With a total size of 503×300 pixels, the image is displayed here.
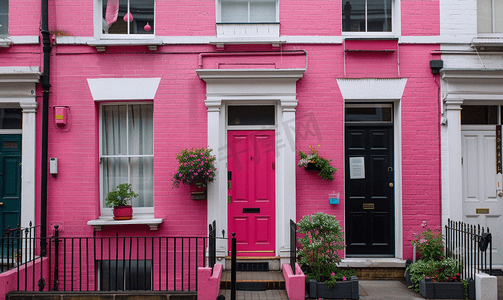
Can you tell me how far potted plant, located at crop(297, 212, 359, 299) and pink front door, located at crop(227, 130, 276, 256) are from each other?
0.93 metres

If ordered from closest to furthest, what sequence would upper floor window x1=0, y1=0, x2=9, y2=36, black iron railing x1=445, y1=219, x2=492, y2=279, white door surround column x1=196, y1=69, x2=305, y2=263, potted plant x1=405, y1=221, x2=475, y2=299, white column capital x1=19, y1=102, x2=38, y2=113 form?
black iron railing x1=445, y1=219, x2=492, y2=279 < potted plant x1=405, y1=221, x2=475, y2=299 < white door surround column x1=196, y1=69, x2=305, y2=263 < white column capital x1=19, y1=102, x2=38, y2=113 < upper floor window x1=0, y1=0, x2=9, y2=36

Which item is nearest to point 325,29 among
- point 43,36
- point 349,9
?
point 349,9

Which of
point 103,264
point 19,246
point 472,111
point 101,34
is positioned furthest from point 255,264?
point 101,34

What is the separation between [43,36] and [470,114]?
25.9ft

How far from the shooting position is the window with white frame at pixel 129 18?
22.0 ft

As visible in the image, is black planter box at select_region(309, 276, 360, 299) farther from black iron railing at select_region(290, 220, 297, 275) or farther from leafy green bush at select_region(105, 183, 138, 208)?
leafy green bush at select_region(105, 183, 138, 208)

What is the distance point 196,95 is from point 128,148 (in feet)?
5.37

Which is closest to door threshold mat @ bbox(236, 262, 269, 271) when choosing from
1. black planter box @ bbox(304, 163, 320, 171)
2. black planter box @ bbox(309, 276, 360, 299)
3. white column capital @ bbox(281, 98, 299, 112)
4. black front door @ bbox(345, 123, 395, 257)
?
black planter box @ bbox(309, 276, 360, 299)

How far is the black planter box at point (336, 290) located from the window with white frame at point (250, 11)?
15.4 ft

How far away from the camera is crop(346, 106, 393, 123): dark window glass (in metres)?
6.68

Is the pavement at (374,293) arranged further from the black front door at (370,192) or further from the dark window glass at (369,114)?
the dark window glass at (369,114)

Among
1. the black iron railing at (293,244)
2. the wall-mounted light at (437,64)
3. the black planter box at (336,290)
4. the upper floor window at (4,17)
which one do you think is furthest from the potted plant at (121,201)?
the wall-mounted light at (437,64)

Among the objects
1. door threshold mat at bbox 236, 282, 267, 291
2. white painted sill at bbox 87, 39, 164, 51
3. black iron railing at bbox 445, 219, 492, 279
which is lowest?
door threshold mat at bbox 236, 282, 267, 291

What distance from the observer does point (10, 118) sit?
22.0 feet
